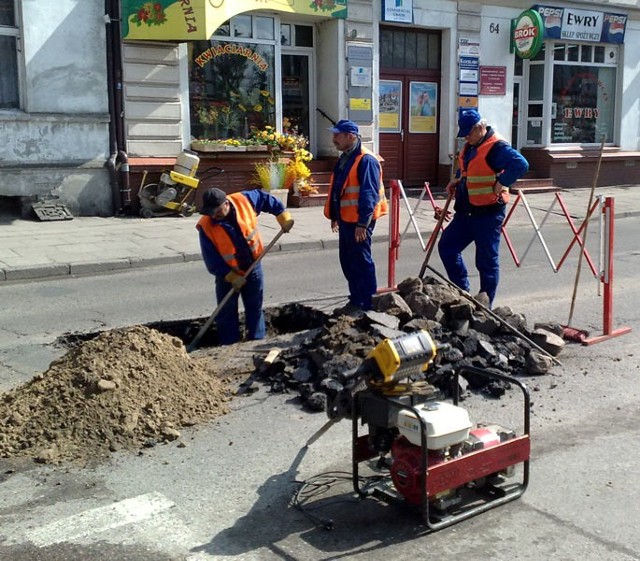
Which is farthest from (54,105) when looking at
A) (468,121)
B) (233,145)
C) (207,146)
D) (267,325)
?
(468,121)

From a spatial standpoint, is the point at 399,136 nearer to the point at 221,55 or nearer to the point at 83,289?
the point at 221,55

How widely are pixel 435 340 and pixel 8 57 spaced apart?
37.9 ft

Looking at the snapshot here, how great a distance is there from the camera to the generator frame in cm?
352

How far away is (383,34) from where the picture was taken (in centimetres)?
1875

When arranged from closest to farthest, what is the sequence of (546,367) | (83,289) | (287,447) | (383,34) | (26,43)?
1. (287,447)
2. (546,367)
3. (83,289)
4. (26,43)
5. (383,34)

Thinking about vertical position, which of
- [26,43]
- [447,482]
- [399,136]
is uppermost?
[26,43]

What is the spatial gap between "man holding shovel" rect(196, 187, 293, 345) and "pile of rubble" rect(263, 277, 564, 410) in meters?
0.95

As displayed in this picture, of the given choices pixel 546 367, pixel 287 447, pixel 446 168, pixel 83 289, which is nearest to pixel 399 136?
pixel 446 168

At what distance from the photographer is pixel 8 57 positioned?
1428cm

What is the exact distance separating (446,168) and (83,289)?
12.2 metres

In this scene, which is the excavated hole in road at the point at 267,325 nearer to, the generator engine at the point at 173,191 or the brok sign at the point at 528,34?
the generator engine at the point at 173,191

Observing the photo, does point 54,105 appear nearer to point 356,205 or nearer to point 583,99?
point 356,205

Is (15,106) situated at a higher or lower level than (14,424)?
higher

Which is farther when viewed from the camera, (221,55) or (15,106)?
(221,55)
